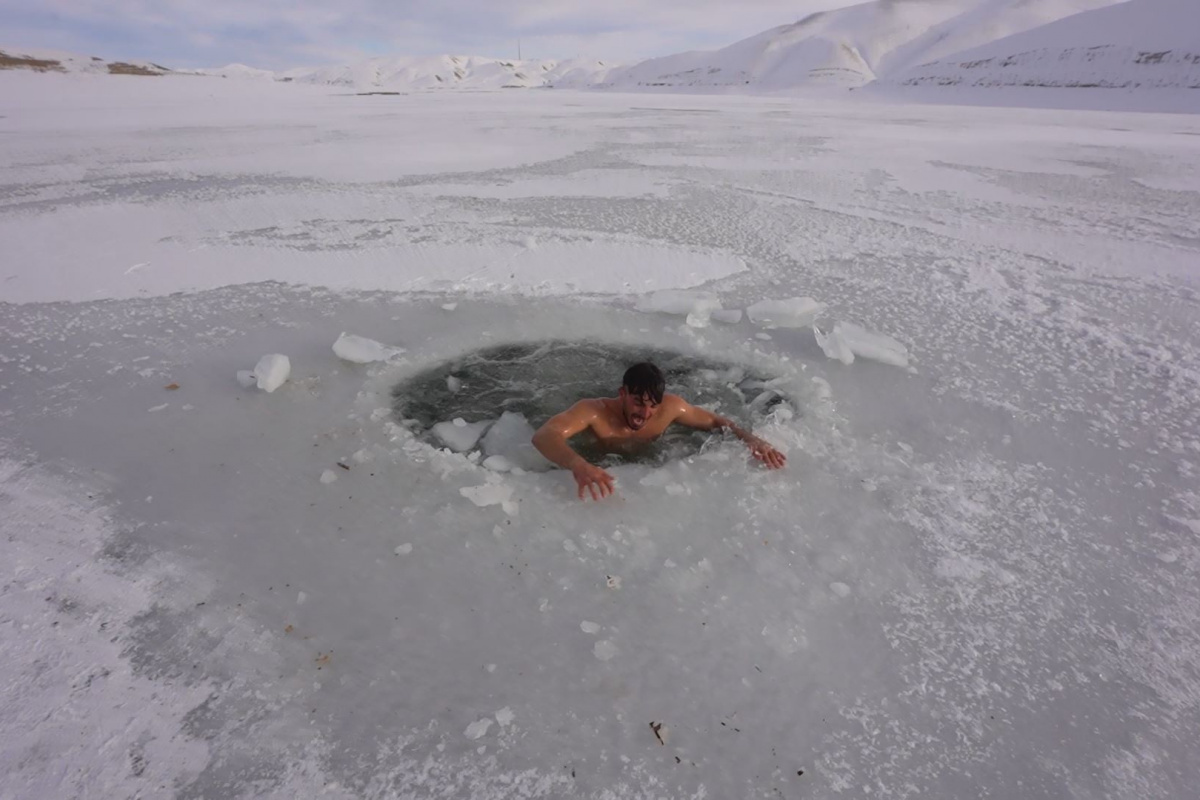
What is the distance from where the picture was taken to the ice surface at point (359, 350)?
266 cm

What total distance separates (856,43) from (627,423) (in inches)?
3097

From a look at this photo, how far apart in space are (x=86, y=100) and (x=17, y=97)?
1487mm

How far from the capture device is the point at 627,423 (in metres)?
2.21

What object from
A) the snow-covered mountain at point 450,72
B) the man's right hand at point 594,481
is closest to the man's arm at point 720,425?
the man's right hand at point 594,481

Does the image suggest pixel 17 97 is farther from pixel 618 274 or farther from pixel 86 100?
pixel 618 274

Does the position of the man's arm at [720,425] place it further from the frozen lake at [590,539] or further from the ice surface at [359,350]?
the ice surface at [359,350]

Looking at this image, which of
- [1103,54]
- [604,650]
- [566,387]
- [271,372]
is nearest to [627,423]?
[566,387]

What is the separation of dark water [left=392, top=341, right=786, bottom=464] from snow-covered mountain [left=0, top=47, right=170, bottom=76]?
35698 millimetres

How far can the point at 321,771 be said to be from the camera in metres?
1.19

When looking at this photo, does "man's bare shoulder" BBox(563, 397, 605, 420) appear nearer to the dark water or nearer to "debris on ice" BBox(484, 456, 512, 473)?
the dark water

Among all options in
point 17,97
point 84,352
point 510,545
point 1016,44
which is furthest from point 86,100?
point 1016,44

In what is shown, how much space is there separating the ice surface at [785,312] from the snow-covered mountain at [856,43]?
5816cm

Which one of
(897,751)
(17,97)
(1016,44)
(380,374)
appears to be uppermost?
(1016,44)

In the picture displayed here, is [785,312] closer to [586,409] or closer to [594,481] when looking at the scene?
[586,409]
